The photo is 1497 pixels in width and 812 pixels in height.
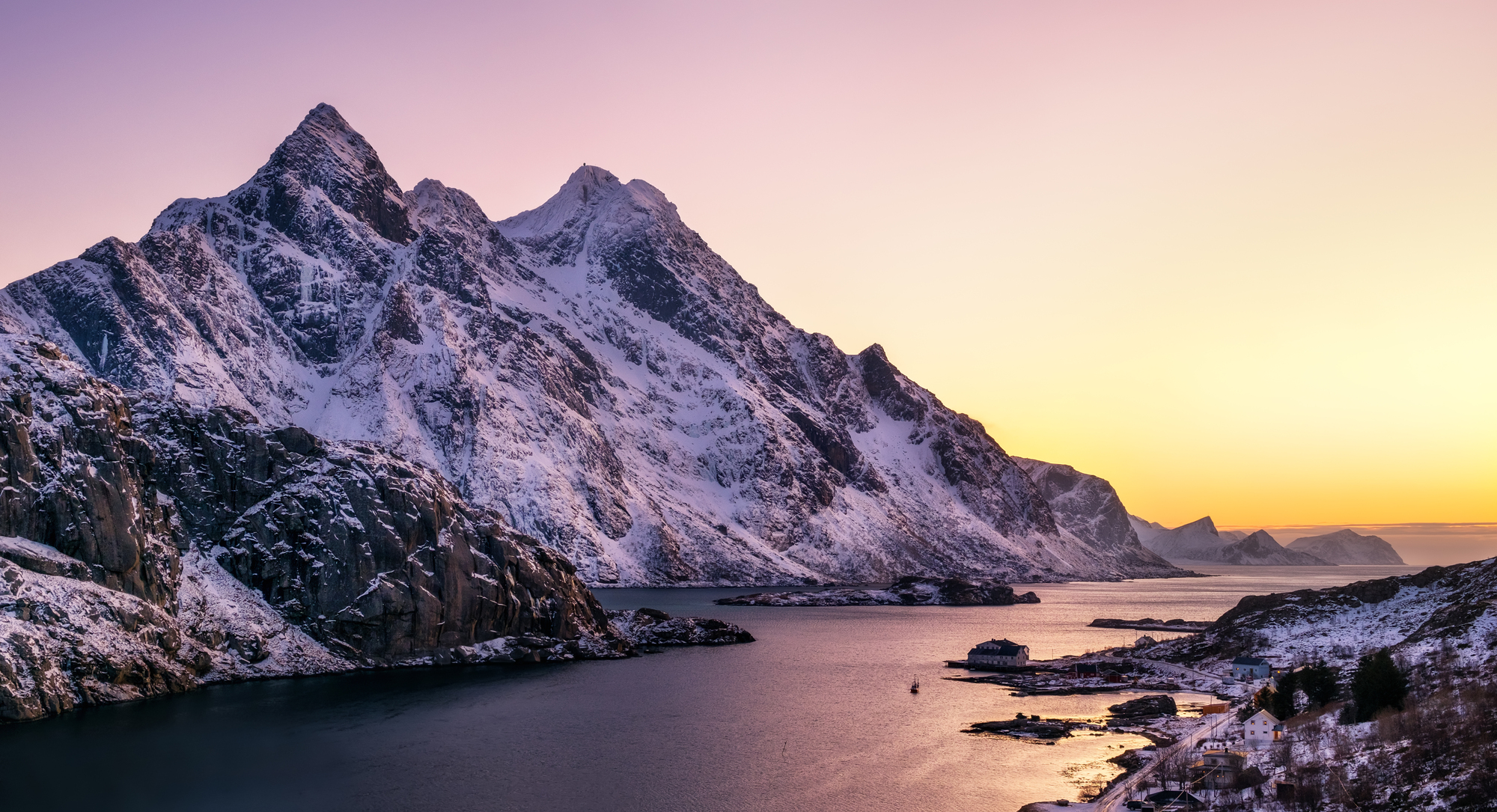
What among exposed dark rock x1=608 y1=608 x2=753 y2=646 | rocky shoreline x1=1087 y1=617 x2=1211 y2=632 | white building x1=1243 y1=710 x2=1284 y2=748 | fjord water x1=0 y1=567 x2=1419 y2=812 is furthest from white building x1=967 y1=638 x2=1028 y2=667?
white building x1=1243 y1=710 x2=1284 y2=748

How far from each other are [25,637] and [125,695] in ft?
32.9

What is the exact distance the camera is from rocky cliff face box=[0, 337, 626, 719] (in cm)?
8969

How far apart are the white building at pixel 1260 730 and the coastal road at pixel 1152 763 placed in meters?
3.72

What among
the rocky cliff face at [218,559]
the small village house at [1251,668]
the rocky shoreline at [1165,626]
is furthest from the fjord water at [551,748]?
the rocky shoreline at [1165,626]

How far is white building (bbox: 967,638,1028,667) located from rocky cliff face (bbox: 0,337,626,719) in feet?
152

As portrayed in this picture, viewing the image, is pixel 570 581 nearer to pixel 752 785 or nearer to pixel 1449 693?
pixel 752 785

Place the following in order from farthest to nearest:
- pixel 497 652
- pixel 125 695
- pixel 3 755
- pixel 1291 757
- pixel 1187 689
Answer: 1. pixel 497 652
2. pixel 1187 689
3. pixel 125 695
4. pixel 3 755
5. pixel 1291 757

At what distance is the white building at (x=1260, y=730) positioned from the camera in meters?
75.5

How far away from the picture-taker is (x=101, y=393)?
10544 centimetres

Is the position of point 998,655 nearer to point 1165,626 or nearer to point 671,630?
point 671,630

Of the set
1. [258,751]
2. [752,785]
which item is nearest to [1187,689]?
[752,785]

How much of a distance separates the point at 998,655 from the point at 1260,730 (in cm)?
6517

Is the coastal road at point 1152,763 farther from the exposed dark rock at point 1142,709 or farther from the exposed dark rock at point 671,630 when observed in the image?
the exposed dark rock at point 671,630

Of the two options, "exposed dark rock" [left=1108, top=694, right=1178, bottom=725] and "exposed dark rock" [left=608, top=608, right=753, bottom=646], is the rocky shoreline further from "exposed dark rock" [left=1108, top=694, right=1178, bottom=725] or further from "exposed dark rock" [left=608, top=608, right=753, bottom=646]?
"exposed dark rock" [left=1108, top=694, right=1178, bottom=725]
